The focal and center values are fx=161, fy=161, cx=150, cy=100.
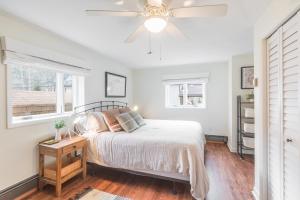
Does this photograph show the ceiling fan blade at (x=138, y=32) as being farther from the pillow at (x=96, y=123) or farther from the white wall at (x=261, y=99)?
the pillow at (x=96, y=123)

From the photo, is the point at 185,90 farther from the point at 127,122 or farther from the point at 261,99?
the point at 261,99

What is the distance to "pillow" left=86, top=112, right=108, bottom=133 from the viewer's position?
2706 mm

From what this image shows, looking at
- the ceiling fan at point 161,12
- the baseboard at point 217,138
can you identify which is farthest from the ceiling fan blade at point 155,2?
the baseboard at point 217,138

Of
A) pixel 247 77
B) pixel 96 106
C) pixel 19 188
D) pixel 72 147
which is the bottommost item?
pixel 19 188

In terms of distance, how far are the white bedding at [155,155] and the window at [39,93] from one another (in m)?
0.80

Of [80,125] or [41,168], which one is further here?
[80,125]

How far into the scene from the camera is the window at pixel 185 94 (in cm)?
474

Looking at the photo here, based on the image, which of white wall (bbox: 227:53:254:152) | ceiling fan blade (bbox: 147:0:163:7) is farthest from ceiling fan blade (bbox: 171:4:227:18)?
white wall (bbox: 227:53:254:152)

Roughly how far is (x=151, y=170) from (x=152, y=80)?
3.29 meters

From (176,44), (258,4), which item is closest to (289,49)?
(258,4)

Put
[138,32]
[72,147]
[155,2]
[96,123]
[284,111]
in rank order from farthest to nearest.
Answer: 1. [96,123]
2. [72,147]
3. [138,32]
4. [284,111]
5. [155,2]

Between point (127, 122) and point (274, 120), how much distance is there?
2.08 m

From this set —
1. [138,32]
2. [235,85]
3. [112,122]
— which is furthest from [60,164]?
[235,85]

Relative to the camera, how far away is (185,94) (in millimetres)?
4855
